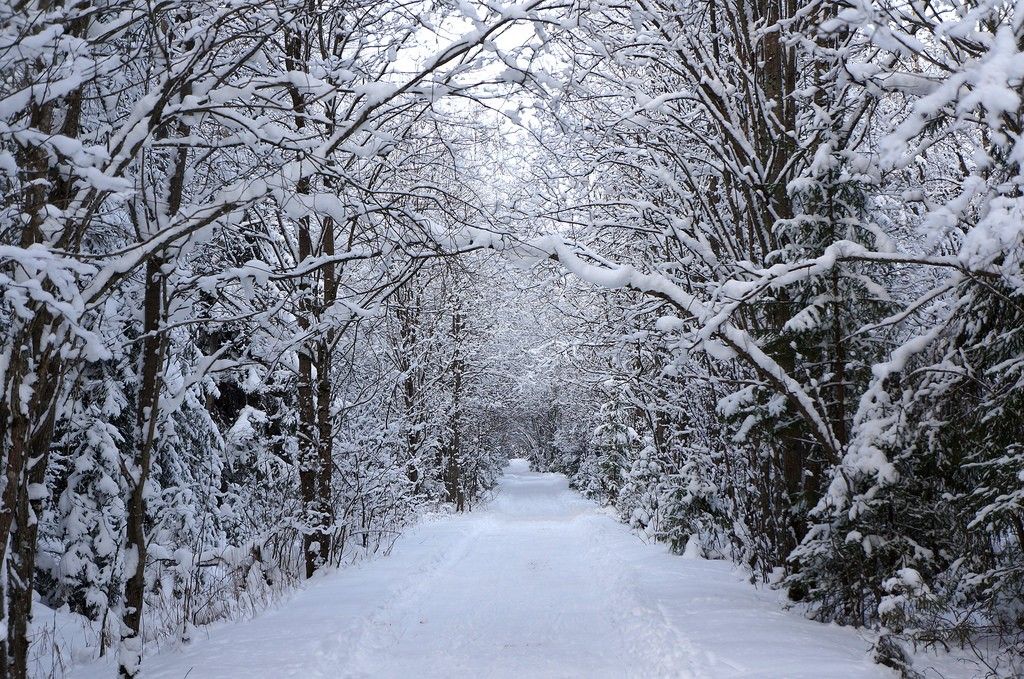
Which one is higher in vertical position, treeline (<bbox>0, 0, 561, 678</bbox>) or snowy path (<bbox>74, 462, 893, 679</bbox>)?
treeline (<bbox>0, 0, 561, 678</bbox>)

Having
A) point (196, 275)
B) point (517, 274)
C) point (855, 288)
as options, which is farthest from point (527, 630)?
point (517, 274)

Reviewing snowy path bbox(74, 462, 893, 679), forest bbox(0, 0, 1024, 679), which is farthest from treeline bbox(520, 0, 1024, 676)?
snowy path bbox(74, 462, 893, 679)

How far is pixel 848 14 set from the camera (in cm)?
417

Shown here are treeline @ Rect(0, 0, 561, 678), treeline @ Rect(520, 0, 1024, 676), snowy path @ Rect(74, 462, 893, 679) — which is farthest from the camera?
snowy path @ Rect(74, 462, 893, 679)

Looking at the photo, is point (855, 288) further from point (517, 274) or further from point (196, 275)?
point (517, 274)

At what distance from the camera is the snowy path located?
577 cm

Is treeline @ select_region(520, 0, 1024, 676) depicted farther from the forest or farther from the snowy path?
the snowy path

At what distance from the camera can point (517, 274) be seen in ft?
43.2

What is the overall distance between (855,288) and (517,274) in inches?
276

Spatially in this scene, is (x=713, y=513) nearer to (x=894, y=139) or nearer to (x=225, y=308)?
(x=225, y=308)

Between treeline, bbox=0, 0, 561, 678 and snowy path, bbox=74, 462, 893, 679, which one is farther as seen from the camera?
snowy path, bbox=74, 462, 893, 679

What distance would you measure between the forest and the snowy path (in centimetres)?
58

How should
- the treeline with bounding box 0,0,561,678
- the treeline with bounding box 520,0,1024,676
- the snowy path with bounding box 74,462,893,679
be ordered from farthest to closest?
1. the snowy path with bounding box 74,462,893,679
2. the treeline with bounding box 520,0,1024,676
3. the treeline with bounding box 0,0,561,678

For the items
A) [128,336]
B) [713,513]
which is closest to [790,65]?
[713,513]
